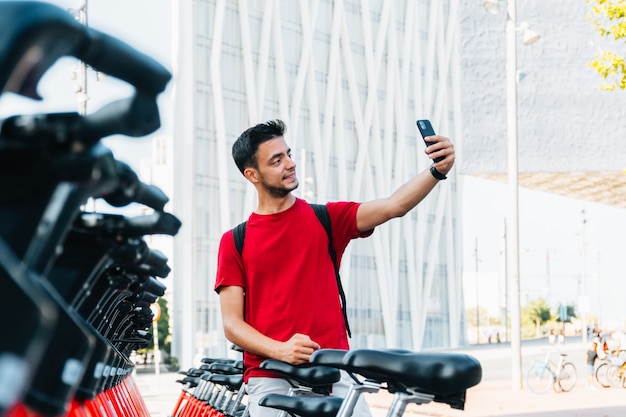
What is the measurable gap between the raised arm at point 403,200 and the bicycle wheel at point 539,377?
19827 millimetres

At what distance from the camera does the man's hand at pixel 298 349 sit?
137 inches

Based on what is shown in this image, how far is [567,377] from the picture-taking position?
24.0 metres

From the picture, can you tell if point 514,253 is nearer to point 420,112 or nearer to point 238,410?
point 238,410

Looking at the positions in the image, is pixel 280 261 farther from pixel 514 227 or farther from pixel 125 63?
pixel 514 227

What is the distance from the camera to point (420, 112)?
60312mm

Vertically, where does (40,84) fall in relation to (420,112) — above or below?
below

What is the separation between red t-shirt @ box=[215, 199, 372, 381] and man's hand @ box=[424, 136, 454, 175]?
489 mm

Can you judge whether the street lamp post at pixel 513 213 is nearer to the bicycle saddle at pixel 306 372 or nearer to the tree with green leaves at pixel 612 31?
the tree with green leaves at pixel 612 31

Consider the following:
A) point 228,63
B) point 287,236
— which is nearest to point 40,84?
point 287,236

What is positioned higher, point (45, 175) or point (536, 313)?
point (45, 175)

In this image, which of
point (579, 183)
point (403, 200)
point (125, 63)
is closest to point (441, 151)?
point (403, 200)

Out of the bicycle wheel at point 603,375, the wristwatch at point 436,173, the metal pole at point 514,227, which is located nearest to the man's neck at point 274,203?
the wristwatch at point 436,173

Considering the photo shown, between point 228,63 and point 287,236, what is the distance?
42102 millimetres

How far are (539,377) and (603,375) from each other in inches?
182
